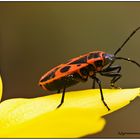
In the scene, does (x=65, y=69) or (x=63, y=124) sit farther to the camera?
(x=65, y=69)

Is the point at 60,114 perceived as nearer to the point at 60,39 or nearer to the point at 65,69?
the point at 65,69

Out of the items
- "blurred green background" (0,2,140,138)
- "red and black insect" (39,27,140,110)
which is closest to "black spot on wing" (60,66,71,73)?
"red and black insect" (39,27,140,110)

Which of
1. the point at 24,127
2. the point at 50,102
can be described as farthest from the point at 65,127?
the point at 50,102

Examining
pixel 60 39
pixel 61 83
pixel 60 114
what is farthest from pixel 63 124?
pixel 60 39

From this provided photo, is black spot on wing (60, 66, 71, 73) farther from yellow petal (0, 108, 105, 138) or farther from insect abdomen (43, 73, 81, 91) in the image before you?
yellow petal (0, 108, 105, 138)

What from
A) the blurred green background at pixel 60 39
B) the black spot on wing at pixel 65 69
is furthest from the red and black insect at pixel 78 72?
the blurred green background at pixel 60 39

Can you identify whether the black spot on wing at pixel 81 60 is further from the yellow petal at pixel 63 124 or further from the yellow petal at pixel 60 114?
the yellow petal at pixel 63 124
